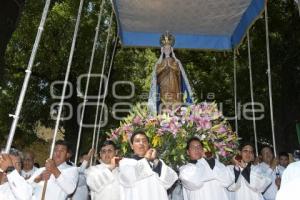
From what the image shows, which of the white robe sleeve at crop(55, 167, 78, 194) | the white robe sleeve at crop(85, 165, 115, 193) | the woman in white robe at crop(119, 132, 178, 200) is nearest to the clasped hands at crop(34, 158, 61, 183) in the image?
the white robe sleeve at crop(55, 167, 78, 194)

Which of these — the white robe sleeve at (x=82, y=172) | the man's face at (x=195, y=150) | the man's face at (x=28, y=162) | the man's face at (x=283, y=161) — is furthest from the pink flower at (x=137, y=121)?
the man's face at (x=283, y=161)

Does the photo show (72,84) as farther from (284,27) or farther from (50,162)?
(50,162)

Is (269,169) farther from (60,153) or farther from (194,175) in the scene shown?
(60,153)

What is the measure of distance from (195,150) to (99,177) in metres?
1.59

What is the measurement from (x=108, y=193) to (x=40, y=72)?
1234cm

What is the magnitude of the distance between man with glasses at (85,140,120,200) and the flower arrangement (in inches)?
7.8

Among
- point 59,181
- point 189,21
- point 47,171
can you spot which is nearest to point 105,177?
point 59,181

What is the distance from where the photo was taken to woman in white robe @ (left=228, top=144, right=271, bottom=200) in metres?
5.96

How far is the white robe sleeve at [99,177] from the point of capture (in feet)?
20.5

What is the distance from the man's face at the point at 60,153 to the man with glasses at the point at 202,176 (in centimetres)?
166

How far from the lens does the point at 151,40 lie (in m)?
11.0

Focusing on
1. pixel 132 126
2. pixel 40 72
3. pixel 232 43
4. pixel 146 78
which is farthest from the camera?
pixel 146 78

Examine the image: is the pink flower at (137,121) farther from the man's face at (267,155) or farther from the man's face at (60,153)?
the man's face at (267,155)

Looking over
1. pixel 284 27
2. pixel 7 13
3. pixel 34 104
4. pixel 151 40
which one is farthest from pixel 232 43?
pixel 34 104
